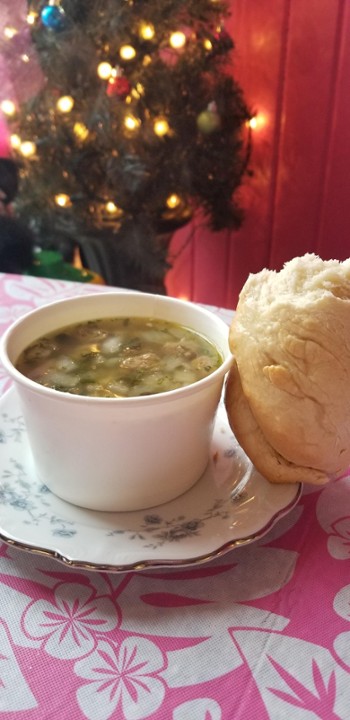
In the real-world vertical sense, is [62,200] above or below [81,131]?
below

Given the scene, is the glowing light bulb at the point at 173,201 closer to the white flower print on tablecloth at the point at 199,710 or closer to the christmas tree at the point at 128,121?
the christmas tree at the point at 128,121

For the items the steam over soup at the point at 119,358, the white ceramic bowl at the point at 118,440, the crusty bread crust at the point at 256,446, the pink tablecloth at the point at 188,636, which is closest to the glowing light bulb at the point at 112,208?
the steam over soup at the point at 119,358

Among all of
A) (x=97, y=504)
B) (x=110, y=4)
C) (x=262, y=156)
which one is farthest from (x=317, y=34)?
(x=97, y=504)

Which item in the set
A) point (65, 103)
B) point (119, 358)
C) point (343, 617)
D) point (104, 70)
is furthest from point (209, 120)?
point (343, 617)

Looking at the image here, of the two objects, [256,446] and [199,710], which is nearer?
[199,710]

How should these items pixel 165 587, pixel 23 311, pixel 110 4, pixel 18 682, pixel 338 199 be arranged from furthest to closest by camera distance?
pixel 338 199
pixel 110 4
pixel 23 311
pixel 165 587
pixel 18 682

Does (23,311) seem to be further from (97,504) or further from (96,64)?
(96,64)

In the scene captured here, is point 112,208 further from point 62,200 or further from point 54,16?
point 54,16
